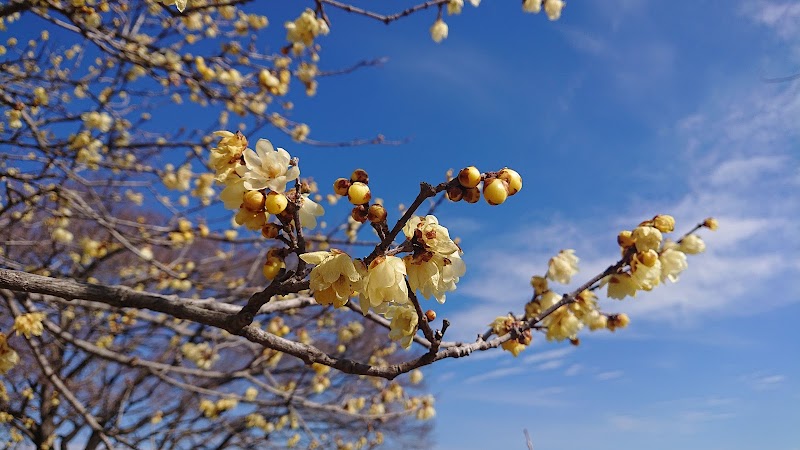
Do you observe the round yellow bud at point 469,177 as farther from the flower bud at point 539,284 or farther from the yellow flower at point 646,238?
the flower bud at point 539,284

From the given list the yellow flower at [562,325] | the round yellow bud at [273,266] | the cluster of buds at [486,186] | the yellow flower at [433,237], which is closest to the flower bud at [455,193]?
the cluster of buds at [486,186]

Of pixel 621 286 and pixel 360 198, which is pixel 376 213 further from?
pixel 621 286

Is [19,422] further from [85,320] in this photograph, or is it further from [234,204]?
[234,204]

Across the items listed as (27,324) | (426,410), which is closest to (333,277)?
(27,324)

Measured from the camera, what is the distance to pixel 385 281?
1054mm

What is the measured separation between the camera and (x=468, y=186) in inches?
38.9

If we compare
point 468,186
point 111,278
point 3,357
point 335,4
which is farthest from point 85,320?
point 468,186

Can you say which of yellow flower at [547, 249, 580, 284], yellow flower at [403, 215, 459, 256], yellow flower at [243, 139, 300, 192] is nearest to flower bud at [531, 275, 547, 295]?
yellow flower at [547, 249, 580, 284]

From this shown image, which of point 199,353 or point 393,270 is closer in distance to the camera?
point 393,270

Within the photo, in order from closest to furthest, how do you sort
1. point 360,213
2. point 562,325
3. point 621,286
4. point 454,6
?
point 360,213
point 621,286
point 562,325
point 454,6

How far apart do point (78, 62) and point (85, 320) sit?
4077mm

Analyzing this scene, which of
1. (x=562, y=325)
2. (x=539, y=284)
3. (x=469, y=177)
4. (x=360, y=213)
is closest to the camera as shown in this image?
(x=469, y=177)

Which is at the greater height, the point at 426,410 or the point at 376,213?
the point at 426,410

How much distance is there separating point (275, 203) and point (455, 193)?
1.23ft
